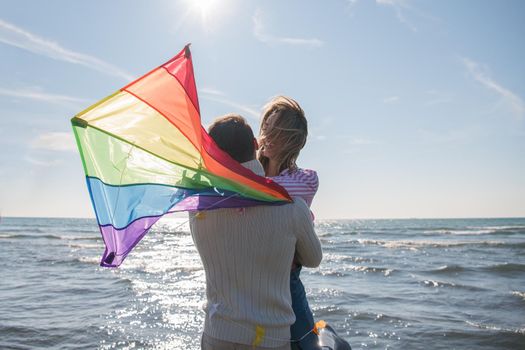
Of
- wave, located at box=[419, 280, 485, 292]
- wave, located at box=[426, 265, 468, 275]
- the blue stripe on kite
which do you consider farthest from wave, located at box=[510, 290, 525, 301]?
the blue stripe on kite

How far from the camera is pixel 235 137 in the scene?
1825 mm

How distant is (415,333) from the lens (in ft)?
21.6

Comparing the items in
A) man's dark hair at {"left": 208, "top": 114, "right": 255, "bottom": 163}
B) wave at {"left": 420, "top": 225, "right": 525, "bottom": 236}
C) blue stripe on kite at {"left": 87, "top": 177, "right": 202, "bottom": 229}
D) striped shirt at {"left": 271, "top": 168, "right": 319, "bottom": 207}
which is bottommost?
wave at {"left": 420, "top": 225, "right": 525, "bottom": 236}

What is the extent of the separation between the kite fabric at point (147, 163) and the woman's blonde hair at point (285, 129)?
0.23 metres

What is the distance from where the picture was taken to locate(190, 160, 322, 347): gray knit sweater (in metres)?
1.76

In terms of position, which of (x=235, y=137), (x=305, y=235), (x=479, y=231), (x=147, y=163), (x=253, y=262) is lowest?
(x=479, y=231)

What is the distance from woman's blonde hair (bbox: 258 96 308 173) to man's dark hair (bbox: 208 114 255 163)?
113mm

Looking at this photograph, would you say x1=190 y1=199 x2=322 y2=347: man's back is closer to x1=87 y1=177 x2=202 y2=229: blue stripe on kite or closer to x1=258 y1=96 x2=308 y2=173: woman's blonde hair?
x1=87 y1=177 x2=202 y2=229: blue stripe on kite

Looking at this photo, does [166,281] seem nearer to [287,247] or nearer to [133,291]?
[133,291]

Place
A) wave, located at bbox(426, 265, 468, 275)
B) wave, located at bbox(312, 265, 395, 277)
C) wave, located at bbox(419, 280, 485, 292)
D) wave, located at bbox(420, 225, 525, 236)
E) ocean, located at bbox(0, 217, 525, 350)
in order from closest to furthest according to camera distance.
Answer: ocean, located at bbox(0, 217, 525, 350), wave, located at bbox(419, 280, 485, 292), wave, located at bbox(312, 265, 395, 277), wave, located at bbox(426, 265, 468, 275), wave, located at bbox(420, 225, 525, 236)

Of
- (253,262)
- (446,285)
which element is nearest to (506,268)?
(446,285)

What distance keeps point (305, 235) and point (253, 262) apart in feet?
0.72

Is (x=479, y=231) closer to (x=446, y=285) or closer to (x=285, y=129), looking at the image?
(x=446, y=285)

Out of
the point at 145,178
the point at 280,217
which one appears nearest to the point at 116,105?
the point at 145,178
